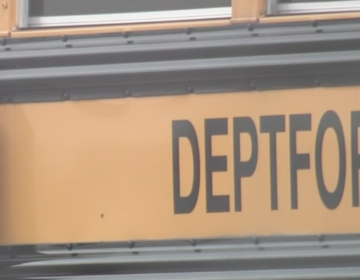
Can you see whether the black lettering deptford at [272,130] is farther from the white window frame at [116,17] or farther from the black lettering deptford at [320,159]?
the white window frame at [116,17]

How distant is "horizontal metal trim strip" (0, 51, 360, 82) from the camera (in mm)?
2201

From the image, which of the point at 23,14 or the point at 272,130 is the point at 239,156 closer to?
the point at 272,130

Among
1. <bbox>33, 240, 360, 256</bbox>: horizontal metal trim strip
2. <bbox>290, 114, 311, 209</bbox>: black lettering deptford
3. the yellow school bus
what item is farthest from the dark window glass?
<bbox>33, 240, 360, 256</bbox>: horizontal metal trim strip

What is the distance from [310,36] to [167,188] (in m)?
0.44

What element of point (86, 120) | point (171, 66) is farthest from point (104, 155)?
point (171, 66)

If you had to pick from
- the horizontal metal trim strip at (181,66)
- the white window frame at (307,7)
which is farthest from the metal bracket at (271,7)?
the horizontal metal trim strip at (181,66)

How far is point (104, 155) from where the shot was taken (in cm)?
228

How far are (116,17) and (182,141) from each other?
0.34 m

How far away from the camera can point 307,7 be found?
2.27 m

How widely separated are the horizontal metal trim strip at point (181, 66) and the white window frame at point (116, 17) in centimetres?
11

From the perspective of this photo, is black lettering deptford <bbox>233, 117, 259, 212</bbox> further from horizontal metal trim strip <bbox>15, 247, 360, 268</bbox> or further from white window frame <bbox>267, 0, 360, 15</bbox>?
white window frame <bbox>267, 0, 360, 15</bbox>

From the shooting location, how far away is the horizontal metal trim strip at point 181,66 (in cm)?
220

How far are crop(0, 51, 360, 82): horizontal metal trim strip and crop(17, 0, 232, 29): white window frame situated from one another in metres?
0.11

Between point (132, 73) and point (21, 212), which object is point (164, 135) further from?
point (21, 212)
